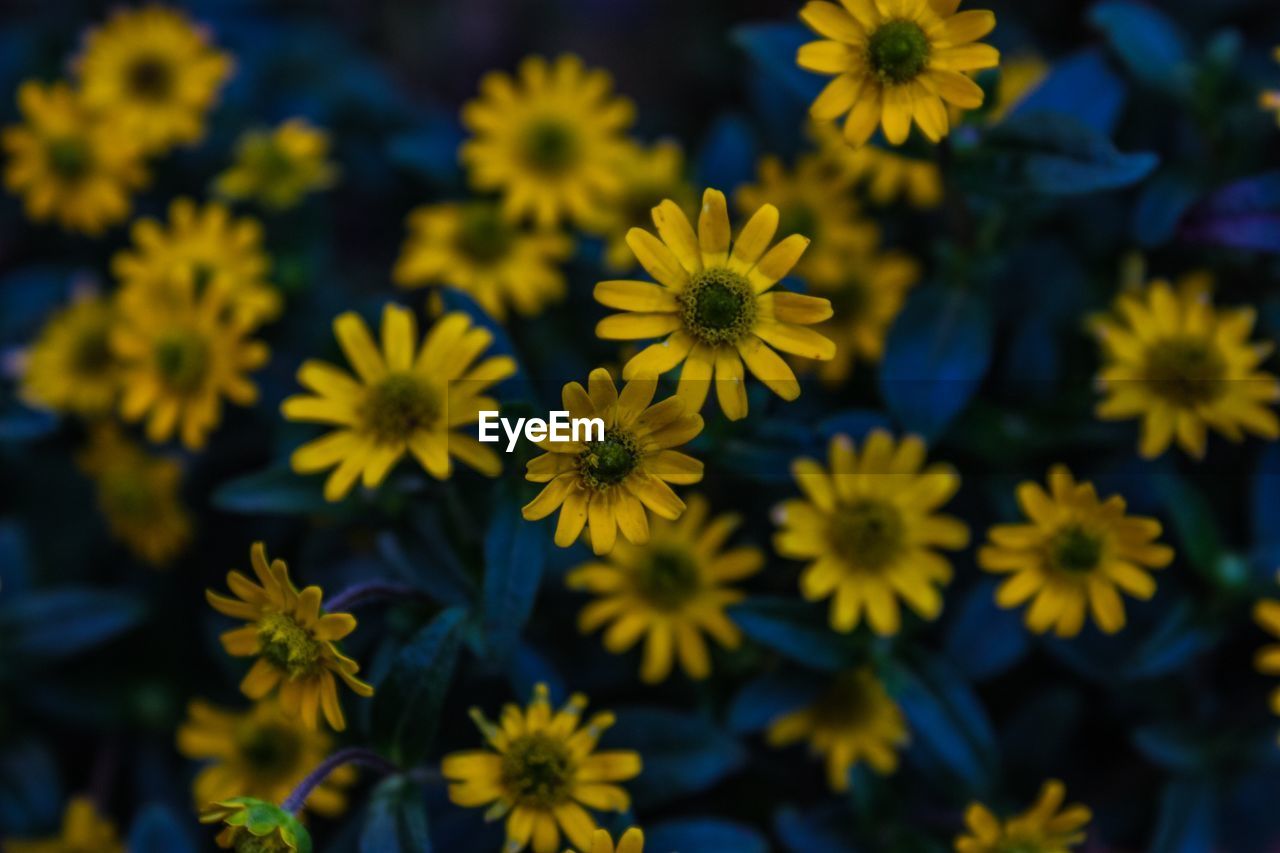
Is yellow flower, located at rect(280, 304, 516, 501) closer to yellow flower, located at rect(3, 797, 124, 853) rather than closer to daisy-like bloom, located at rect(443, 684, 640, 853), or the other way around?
daisy-like bloom, located at rect(443, 684, 640, 853)

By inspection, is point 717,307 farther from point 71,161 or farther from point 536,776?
point 71,161

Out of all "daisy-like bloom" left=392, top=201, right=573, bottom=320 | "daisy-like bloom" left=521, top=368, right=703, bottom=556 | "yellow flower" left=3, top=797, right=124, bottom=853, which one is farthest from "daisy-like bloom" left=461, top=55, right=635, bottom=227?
"yellow flower" left=3, top=797, right=124, bottom=853

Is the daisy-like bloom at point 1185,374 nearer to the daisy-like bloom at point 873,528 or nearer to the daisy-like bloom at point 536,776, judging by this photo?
the daisy-like bloom at point 873,528

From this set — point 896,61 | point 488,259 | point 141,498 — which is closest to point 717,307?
point 896,61

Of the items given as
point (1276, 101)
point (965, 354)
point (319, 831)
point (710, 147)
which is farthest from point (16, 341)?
point (1276, 101)

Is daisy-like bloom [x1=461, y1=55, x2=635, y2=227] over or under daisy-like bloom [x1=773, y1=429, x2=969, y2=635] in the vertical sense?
over

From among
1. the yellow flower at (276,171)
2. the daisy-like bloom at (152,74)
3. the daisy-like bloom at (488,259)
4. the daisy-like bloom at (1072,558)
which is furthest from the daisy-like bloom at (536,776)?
the daisy-like bloom at (152,74)
